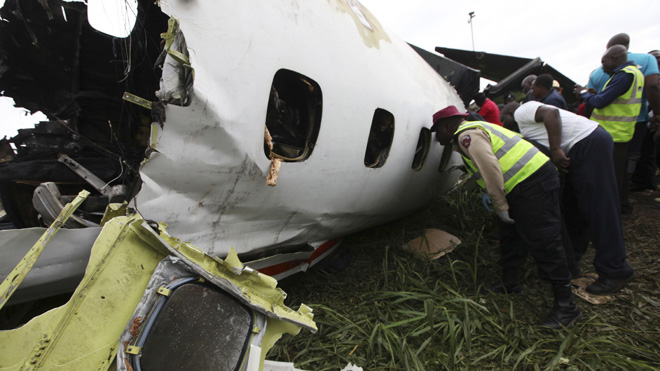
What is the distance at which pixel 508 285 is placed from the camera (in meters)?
2.84

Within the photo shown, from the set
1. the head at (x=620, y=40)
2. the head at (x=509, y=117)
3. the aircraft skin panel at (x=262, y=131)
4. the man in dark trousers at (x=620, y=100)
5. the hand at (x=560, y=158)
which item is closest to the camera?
the aircraft skin panel at (x=262, y=131)

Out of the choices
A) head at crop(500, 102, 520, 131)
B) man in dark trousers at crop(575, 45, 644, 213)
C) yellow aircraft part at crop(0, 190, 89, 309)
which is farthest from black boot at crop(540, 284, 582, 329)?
yellow aircraft part at crop(0, 190, 89, 309)

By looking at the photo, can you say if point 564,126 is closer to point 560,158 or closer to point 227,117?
point 560,158

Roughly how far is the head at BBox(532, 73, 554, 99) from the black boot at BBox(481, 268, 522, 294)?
6.35ft

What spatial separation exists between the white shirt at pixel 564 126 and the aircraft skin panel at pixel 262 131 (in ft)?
3.31

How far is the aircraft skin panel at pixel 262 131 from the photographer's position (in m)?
1.45

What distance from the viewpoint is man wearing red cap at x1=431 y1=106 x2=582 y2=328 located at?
7.69ft

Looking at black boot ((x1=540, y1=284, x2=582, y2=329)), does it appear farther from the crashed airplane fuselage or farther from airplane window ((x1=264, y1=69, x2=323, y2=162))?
airplane window ((x1=264, y1=69, x2=323, y2=162))

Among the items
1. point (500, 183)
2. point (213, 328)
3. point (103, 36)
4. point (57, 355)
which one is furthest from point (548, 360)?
point (103, 36)

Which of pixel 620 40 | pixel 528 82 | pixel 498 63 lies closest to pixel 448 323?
pixel 620 40

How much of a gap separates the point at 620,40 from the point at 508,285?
2939 mm

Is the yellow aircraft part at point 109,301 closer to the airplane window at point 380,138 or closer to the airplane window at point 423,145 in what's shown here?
the airplane window at point 380,138

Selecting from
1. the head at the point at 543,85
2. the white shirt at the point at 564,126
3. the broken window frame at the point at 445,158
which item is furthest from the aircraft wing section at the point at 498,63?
the white shirt at the point at 564,126

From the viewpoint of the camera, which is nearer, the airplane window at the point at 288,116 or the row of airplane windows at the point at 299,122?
the row of airplane windows at the point at 299,122
